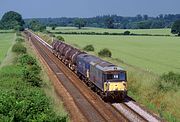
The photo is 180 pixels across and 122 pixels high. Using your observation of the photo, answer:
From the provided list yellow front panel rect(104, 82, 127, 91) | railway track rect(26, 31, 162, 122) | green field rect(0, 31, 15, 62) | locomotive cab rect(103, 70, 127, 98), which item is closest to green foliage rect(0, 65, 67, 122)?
railway track rect(26, 31, 162, 122)

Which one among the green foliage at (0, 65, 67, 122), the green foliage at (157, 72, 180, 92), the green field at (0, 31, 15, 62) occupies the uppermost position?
the green foliage at (0, 65, 67, 122)

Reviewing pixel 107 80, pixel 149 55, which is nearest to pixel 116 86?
pixel 107 80

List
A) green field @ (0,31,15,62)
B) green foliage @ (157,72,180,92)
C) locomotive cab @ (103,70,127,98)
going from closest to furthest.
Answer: locomotive cab @ (103,70,127,98), green foliage @ (157,72,180,92), green field @ (0,31,15,62)

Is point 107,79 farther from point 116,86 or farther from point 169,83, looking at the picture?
point 169,83

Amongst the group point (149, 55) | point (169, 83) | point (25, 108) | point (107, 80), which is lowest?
point (149, 55)

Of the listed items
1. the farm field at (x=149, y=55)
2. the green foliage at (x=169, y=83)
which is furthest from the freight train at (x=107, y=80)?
the farm field at (x=149, y=55)

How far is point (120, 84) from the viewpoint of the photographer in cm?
3312

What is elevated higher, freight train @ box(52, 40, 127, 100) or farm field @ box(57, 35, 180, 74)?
freight train @ box(52, 40, 127, 100)

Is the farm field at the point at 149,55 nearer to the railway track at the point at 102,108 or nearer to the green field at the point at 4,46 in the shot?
the railway track at the point at 102,108

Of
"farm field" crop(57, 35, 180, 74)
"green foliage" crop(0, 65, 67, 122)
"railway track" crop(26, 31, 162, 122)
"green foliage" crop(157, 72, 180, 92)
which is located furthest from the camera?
"farm field" crop(57, 35, 180, 74)

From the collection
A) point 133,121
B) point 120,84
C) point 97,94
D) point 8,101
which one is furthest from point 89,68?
point 8,101

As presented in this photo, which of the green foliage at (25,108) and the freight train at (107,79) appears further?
the freight train at (107,79)

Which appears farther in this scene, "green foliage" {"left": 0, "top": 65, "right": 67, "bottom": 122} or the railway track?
the railway track

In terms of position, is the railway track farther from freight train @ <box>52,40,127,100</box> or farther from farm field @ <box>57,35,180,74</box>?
farm field @ <box>57,35,180,74</box>
